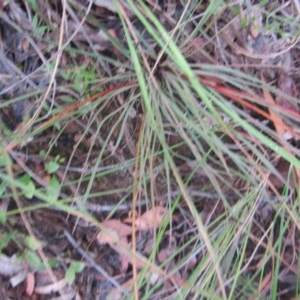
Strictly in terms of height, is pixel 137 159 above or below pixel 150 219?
above

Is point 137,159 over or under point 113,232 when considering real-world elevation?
over

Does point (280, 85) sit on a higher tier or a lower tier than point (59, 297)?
higher

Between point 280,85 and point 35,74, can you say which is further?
point 280,85

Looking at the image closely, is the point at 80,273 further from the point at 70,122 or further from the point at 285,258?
the point at 285,258

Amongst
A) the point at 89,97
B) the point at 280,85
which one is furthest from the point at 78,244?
the point at 280,85
